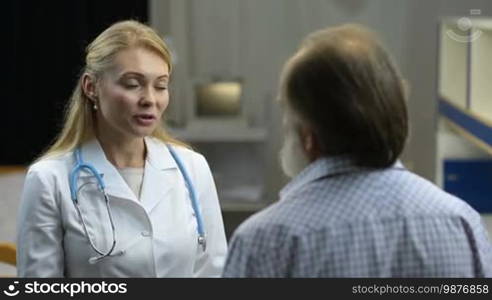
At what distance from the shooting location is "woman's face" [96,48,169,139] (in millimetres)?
1302

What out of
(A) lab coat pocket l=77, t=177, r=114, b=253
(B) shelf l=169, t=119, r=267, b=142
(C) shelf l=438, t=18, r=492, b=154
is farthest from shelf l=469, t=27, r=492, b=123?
(A) lab coat pocket l=77, t=177, r=114, b=253

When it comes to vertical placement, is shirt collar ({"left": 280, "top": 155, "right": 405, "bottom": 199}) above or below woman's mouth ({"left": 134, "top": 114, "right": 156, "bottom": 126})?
above

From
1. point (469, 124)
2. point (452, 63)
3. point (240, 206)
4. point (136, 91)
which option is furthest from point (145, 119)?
point (240, 206)

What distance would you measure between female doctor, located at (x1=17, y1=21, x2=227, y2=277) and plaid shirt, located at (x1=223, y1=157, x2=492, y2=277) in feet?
1.42

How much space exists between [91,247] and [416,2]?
115 inches

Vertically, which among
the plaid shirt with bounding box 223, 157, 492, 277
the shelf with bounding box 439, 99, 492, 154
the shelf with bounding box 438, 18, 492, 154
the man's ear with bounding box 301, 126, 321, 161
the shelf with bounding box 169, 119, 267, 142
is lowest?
the shelf with bounding box 169, 119, 267, 142

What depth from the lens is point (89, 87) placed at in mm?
1358

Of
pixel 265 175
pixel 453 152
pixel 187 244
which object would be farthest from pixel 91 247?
pixel 265 175

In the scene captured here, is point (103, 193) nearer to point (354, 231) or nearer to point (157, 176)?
point (157, 176)

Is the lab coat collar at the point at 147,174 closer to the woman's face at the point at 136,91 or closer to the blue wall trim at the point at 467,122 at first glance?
the woman's face at the point at 136,91

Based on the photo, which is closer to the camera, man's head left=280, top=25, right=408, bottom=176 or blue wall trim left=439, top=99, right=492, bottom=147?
man's head left=280, top=25, right=408, bottom=176

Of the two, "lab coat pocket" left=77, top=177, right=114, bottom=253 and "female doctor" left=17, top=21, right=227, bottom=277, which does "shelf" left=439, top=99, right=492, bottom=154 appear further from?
"lab coat pocket" left=77, top=177, right=114, bottom=253

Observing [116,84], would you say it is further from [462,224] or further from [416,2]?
[416,2]

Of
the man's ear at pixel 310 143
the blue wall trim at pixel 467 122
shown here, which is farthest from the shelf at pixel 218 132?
the man's ear at pixel 310 143
